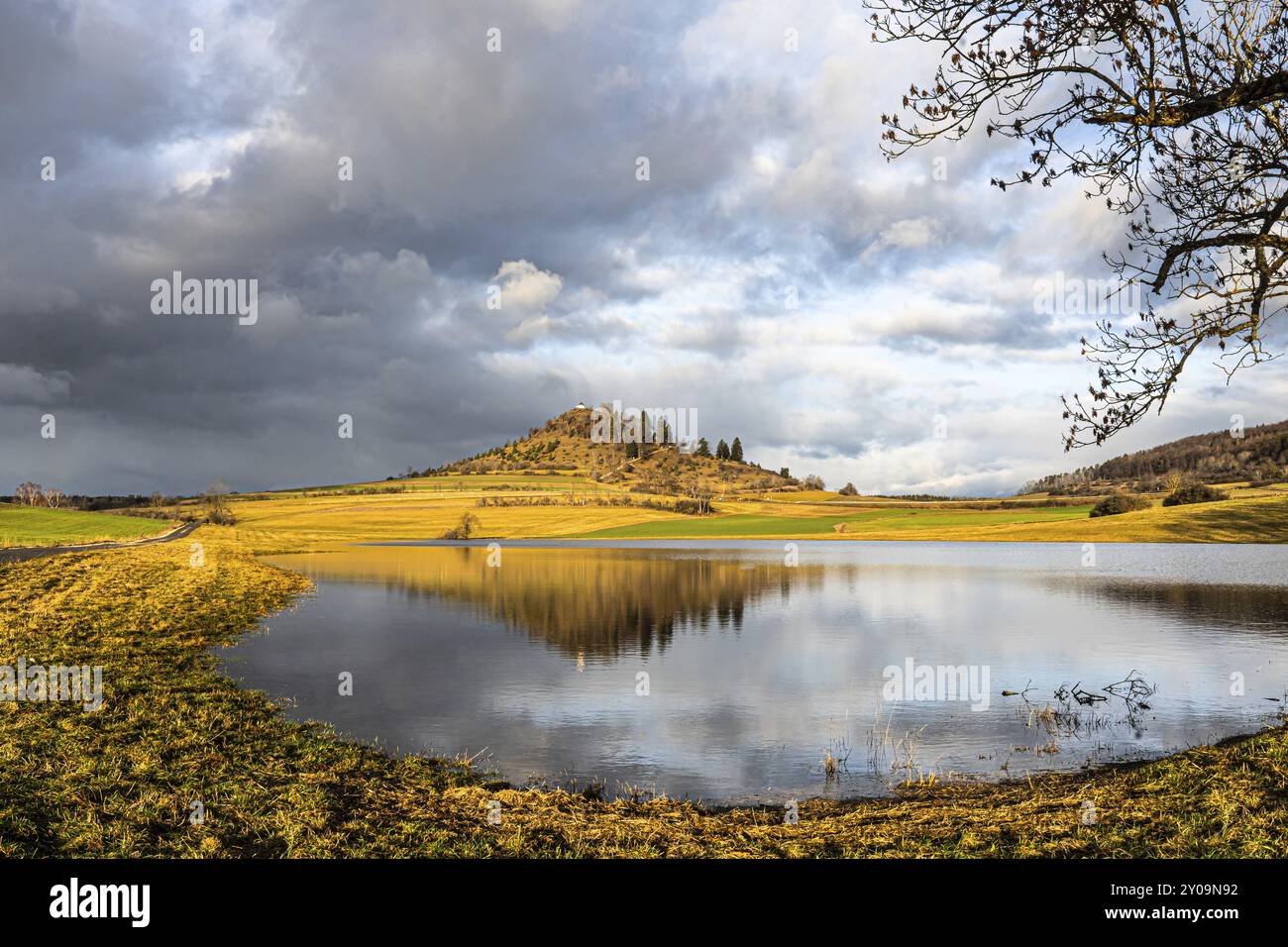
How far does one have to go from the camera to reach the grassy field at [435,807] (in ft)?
29.0

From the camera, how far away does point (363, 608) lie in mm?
38094

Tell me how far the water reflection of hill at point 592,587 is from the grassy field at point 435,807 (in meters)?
14.0

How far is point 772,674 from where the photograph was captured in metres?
22.8

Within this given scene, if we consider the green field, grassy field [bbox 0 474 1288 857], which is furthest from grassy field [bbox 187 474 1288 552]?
grassy field [bbox 0 474 1288 857]

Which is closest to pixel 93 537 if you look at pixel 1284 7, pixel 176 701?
pixel 176 701

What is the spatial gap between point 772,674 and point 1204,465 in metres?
170

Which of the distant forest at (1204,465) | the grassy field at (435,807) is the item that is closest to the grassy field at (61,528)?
the grassy field at (435,807)

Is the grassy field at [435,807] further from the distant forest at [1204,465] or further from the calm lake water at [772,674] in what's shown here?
the distant forest at [1204,465]

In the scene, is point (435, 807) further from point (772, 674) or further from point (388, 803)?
point (772, 674)
